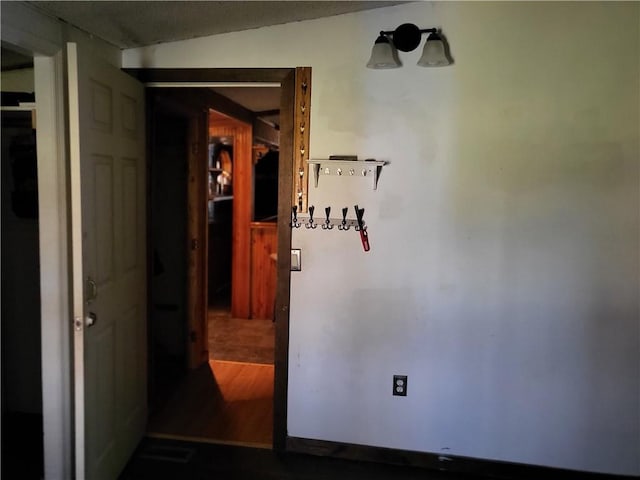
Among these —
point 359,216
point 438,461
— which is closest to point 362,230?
point 359,216

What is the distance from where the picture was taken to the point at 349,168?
8.42 feet

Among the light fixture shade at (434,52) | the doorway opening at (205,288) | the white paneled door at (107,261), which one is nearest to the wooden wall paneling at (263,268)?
the doorway opening at (205,288)

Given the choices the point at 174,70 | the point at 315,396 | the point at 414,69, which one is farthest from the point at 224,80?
the point at 315,396

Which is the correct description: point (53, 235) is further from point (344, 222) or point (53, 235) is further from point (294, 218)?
point (344, 222)

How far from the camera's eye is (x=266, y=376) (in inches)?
149

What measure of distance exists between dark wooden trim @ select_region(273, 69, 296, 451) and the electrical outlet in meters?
0.55

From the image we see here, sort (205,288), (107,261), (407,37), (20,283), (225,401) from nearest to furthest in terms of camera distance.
A: 1. (107,261)
2. (407,37)
3. (20,283)
4. (225,401)
5. (205,288)

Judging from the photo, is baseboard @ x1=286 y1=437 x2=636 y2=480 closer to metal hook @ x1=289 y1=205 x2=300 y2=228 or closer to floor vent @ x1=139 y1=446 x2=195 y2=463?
floor vent @ x1=139 y1=446 x2=195 y2=463

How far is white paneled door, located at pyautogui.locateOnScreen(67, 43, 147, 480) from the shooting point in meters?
2.02

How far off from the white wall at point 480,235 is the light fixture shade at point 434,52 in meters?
0.10

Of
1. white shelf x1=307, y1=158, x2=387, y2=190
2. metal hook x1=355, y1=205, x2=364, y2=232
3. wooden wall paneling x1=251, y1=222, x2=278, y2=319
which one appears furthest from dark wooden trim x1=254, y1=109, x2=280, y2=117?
metal hook x1=355, y1=205, x2=364, y2=232

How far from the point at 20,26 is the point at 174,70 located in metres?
0.86

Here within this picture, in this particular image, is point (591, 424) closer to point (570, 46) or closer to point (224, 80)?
point (570, 46)

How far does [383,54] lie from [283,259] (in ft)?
3.53
